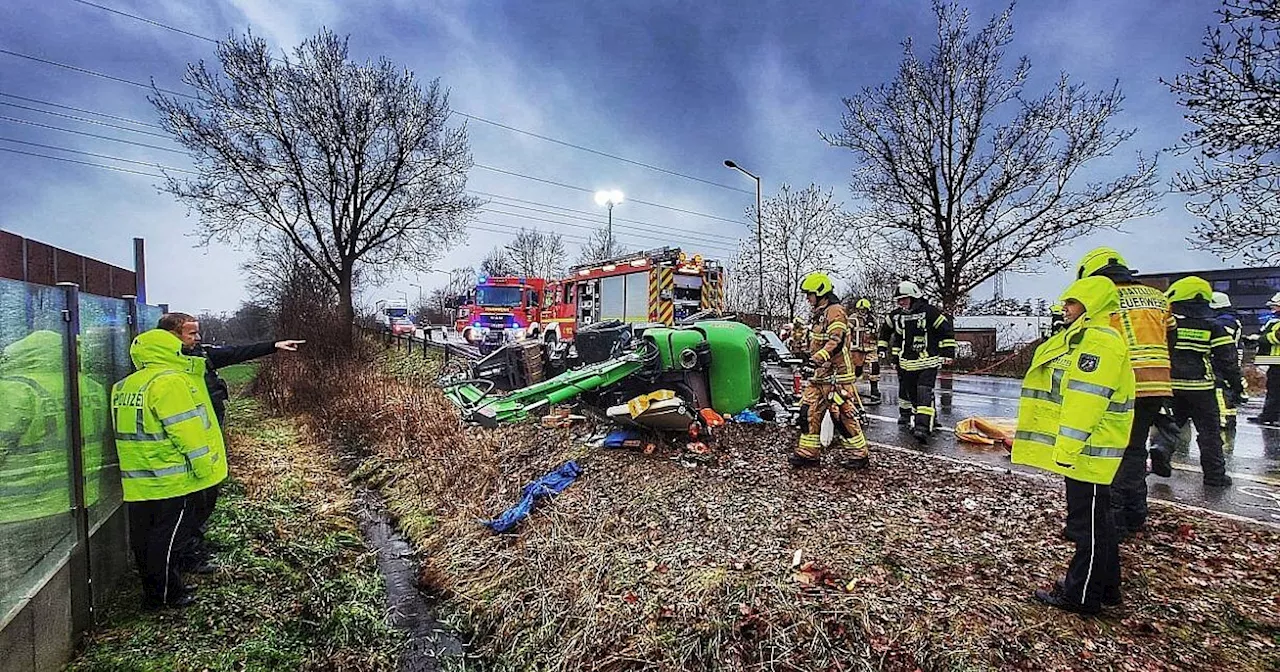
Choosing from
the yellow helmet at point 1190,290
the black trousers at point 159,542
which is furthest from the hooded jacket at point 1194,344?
the black trousers at point 159,542

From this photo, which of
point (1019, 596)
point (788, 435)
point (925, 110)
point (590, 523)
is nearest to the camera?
point (1019, 596)

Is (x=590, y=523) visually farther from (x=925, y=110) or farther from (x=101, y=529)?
(x=925, y=110)

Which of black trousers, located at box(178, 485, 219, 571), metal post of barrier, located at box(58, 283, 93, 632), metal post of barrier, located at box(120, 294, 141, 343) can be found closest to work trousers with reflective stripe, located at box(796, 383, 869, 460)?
black trousers, located at box(178, 485, 219, 571)

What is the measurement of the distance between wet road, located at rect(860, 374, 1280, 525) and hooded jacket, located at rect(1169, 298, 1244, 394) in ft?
2.67

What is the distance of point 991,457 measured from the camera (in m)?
5.82

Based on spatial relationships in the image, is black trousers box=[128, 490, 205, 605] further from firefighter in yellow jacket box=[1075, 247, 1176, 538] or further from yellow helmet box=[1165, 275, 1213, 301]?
yellow helmet box=[1165, 275, 1213, 301]

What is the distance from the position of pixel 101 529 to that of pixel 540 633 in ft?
8.71

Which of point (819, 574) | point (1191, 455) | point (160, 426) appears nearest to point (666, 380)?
point (819, 574)

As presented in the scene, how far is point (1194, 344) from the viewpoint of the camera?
16.8 feet

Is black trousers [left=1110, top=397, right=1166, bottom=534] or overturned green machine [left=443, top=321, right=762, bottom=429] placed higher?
overturned green machine [left=443, top=321, right=762, bottom=429]

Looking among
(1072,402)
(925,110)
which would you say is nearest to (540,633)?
(1072,402)

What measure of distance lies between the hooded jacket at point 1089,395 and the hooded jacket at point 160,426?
447 centimetres

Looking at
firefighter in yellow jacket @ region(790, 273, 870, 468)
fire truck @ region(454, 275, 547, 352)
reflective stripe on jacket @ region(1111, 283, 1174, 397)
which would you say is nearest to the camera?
reflective stripe on jacket @ region(1111, 283, 1174, 397)

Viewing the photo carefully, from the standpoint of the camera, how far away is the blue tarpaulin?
5074mm
